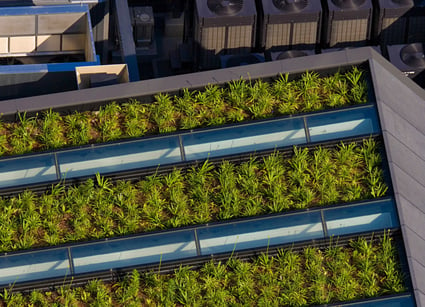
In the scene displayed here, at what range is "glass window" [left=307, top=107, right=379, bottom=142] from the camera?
40375mm

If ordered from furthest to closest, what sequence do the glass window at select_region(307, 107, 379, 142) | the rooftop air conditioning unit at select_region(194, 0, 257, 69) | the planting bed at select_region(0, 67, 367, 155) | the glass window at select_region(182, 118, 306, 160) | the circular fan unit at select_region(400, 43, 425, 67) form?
the circular fan unit at select_region(400, 43, 425, 67) < the rooftop air conditioning unit at select_region(194, 0, 257, 69) < the planting bed at select_region(0, 67, 367, 155) < the glass window at select_region(307, 107, 379, 142) < the glass window at select_region(182, 118, 306, 160)

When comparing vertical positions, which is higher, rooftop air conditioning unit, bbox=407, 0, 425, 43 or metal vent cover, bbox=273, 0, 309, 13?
metal vent cover, bbox=273, 0, 309, 13

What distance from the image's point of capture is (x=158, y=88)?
4091 cm

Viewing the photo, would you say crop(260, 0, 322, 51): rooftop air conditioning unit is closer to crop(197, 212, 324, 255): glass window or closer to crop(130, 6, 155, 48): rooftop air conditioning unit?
crop(130, 6, 155, 48): rooftop air conditioning unit

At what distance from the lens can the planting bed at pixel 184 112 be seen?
1602 inches

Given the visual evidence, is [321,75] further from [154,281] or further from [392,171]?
[154,281]

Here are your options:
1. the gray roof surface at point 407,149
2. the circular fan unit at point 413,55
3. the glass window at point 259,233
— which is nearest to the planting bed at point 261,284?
the glass window at point 259,233

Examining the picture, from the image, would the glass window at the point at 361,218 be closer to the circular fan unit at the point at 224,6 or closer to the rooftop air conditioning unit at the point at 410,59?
the rooftop air conditioning unit at the point at 410,59

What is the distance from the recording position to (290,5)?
168ft

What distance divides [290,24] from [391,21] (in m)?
4.57

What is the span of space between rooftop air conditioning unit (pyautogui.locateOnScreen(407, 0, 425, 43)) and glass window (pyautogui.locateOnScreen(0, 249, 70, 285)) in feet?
69.3

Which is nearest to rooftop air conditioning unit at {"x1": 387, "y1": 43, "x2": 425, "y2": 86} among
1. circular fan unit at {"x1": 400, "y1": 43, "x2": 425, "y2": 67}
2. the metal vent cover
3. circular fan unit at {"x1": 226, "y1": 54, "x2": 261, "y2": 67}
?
circular fan unit at {"x1": 400, "y1": 43, "x2": 425, "y2": 67}

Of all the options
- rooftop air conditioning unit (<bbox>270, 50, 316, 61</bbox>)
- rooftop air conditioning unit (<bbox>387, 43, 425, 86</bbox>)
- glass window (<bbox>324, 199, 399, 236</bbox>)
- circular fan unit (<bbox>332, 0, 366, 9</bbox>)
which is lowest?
glass window (<bbox>324, 199, 399, 236</bbox>)

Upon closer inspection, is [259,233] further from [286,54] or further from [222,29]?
[222,29]
